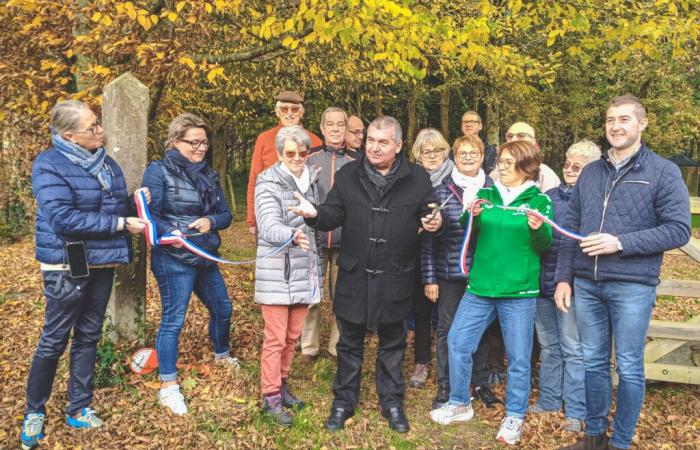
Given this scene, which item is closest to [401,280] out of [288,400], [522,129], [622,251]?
[288,400]

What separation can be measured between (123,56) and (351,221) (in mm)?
2841

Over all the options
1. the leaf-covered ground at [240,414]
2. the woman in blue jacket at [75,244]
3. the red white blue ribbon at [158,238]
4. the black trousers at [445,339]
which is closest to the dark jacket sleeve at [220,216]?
the red white blue ribbon at [158,238]

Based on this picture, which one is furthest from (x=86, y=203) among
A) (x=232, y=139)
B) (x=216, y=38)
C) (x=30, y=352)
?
(x=232, y=139)

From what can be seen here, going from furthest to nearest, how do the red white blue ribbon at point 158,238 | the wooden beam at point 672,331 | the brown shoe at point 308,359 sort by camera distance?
the brown shoe at point 308,359 < the wooden beam at point 672,331 < the red white blue ribbon at point 158,238

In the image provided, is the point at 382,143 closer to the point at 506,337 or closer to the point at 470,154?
the point at 470,154

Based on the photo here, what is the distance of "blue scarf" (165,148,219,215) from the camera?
4.19 meters

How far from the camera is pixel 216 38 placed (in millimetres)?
7336

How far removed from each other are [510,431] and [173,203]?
306 cm

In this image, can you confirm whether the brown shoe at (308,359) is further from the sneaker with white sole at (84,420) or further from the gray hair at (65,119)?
the gray hair at (65,119)

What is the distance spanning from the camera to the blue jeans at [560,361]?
169 inches

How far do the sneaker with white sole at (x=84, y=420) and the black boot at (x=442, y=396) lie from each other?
2586mm

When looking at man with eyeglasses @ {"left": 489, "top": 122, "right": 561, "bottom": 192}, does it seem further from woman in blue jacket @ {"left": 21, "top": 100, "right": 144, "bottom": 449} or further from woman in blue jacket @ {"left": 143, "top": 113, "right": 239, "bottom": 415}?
woman in blue jacket @ {"left": 21, "top": 100, "right": 144, "bottom": 449}

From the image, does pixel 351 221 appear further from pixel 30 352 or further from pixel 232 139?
pixel 232 139

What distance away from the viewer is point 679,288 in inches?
184
